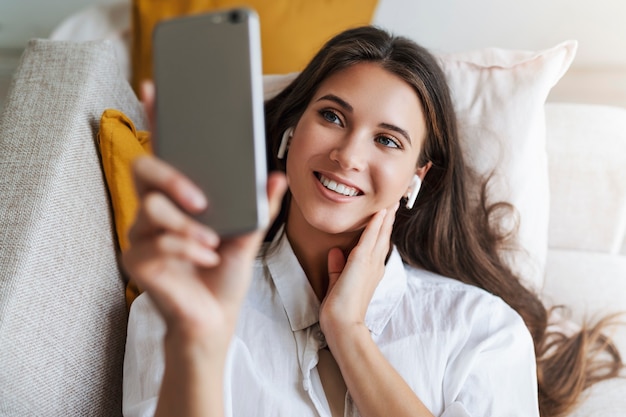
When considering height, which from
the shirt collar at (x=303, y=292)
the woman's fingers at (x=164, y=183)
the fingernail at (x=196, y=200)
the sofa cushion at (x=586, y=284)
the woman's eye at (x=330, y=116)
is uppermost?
the woman's fingers at (x=164, y=183)

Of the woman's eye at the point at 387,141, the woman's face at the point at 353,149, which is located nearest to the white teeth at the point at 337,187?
the woman's face at the point at 353,149

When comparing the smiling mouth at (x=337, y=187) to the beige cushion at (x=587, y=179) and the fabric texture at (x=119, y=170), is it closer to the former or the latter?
the fabric texture at (x=119, y=170)

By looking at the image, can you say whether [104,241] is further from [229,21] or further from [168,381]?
[229,21]

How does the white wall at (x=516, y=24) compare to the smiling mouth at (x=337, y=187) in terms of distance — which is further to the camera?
the white wall at (x=516, y=24)

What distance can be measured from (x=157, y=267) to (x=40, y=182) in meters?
0.55

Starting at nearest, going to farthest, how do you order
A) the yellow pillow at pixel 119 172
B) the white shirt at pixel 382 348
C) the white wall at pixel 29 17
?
the white shirt at pixel 382 348 → the yellow pillow at pixel 119 172 → the white wall at pixel 29 17

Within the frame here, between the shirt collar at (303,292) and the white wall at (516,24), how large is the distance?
2.84 feet

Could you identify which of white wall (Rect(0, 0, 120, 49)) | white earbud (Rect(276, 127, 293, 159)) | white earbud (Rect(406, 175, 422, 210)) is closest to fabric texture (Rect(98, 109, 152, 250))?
white earbud (Rect(276, 127, 293, 159))

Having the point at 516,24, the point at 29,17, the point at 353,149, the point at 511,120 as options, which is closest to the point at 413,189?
the point at 353,149

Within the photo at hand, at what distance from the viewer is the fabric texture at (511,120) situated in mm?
1417

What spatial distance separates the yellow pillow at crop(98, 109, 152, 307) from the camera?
115 cm

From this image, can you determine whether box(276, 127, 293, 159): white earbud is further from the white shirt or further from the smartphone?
the smartphone

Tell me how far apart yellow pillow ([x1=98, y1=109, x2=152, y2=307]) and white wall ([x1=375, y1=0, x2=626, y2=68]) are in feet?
3.13

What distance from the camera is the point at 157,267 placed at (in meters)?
0.59
